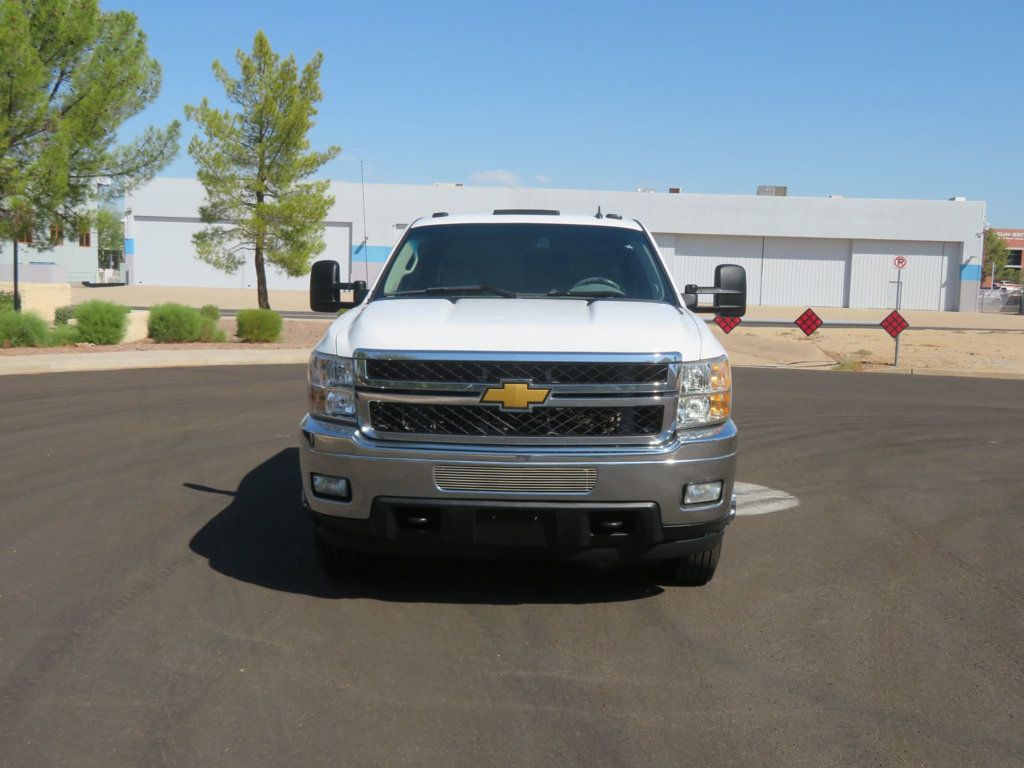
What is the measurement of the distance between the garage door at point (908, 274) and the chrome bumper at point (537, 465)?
55349mm

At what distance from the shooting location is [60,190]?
22266mm

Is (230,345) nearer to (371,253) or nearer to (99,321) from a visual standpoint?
(99,321)

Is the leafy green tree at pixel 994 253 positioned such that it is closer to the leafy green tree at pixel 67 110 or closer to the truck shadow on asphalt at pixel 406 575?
the leafy green tree at pixel 67 110

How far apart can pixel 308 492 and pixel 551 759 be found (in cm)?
205

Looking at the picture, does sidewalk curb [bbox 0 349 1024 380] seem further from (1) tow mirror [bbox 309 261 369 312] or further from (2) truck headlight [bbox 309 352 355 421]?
(2) truck headlight [bbox 309 352 355 421]

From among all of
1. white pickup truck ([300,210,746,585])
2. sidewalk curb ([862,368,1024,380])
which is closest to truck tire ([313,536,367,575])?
white pickup truck ([300,210,746,585])

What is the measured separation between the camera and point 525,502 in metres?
4.97

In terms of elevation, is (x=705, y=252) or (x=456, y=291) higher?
(x=705, y=252)

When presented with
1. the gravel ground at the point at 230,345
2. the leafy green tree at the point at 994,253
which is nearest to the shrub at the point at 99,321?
the gravel ground at the point at 230,345

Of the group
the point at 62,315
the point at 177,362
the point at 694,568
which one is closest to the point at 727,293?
the point at 694,568

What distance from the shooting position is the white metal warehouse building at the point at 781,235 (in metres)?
57.3

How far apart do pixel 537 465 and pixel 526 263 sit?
6.92 feet

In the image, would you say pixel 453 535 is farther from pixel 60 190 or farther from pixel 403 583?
pixel 60 190

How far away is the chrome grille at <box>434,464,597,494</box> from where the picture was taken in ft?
16.3
